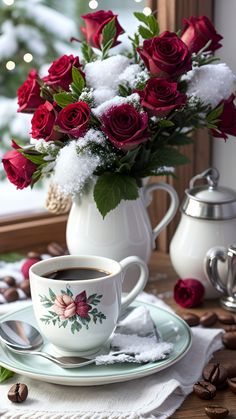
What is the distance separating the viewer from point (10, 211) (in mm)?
1743

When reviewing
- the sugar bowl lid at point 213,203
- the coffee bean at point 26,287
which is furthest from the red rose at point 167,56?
the coffee bean at point 26,287

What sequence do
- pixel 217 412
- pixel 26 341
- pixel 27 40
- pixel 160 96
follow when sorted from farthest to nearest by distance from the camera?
Answer: pixel 27 40 → pixel 160 96 → pixel 26 341 → pixel 217 412

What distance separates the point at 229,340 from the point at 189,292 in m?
0.18

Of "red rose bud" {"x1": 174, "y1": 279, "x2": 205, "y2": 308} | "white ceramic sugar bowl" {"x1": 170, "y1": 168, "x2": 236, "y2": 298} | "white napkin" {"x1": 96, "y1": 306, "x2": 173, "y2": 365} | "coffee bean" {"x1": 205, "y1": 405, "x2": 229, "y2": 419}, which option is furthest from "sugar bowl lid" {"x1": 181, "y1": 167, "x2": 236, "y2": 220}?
"coffee bean" {"x1": 205, "y1": 405, "x2": 229, "y2": 419}

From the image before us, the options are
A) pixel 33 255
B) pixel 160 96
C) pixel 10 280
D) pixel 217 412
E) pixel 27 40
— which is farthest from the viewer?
pixel 27 40

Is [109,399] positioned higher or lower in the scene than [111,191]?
lower

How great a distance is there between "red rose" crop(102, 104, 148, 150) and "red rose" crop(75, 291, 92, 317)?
10.5 inches

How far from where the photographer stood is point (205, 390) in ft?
3.49

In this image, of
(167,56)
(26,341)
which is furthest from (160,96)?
(26,341)

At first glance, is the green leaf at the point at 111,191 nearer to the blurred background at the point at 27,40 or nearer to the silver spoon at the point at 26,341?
the silver spoon at the point at 26,341

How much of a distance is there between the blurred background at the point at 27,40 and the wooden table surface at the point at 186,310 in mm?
344

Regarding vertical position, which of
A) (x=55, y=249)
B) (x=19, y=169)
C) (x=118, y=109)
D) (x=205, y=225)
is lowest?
(x=55, y=249)

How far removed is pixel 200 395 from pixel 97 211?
414 millimetres

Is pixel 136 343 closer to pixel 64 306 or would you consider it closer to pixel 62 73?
pixel 64 306
